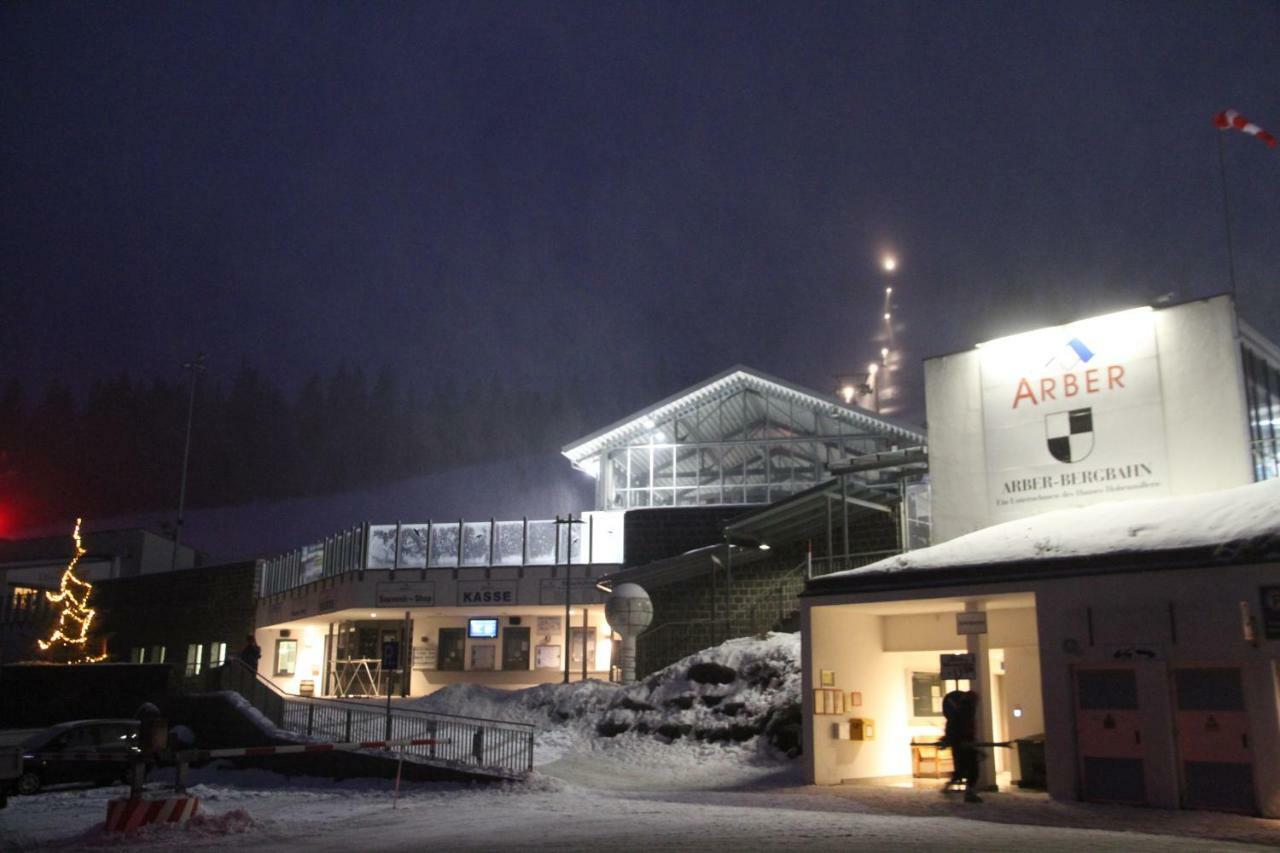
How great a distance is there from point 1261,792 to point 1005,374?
354 inches

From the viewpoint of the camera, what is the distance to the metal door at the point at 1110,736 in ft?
47.0

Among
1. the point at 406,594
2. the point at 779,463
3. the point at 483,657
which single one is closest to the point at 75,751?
the point at 406,594

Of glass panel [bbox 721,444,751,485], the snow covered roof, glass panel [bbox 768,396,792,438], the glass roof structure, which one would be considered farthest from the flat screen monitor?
the snow covered roof

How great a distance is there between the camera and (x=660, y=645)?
2967 centimetres

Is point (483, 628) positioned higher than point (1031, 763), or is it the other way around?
point (483, 628)

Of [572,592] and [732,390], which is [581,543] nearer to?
[572,592]

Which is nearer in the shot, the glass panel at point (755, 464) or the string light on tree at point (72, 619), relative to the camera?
the glass panel at point (755, 464)

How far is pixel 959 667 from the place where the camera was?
1666cm

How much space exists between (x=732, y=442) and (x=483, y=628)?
10506mm

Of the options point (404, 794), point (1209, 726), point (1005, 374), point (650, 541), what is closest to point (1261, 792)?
point (1209, 726)

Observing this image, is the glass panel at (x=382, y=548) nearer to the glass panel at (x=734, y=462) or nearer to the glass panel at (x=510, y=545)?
the glass panel at (x=510, y=545)

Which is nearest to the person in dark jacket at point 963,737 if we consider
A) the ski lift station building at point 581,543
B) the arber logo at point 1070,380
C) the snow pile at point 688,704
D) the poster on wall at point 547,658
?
the snow pile at point 688,704

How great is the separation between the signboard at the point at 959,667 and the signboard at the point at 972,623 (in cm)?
41

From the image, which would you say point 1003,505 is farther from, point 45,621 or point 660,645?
point 45,621
